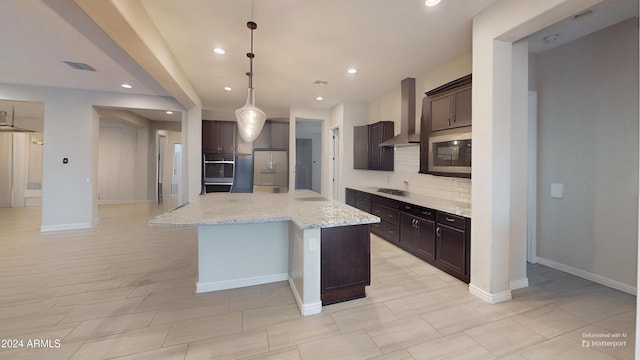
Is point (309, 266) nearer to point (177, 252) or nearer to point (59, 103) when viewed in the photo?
point (177, 252)

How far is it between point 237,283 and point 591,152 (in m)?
4.09

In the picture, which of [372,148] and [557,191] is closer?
[557,191]

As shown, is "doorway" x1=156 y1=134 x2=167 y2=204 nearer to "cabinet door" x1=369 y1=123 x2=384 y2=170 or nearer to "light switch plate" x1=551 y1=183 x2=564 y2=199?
"cabinet door" x1=369 y1=123 x2=384 y2=170

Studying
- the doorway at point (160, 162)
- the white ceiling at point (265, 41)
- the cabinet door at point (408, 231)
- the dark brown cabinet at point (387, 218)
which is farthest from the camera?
the doorway at point (160, 162)

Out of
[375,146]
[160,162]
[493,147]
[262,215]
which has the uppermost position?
[375,146]

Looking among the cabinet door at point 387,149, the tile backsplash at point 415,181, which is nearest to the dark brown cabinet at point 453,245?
the tile backsplash at point 415,181

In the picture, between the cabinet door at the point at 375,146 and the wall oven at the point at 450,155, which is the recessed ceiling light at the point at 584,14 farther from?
the cabinet door at the point at 375,146

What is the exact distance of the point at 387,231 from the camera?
4.13 metres

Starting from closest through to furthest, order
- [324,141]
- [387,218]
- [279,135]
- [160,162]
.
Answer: [387,218] < [324,141] < [279,135] < [160,162]

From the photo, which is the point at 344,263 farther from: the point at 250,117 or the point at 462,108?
the point at 462,108

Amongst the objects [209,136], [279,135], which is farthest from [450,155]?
[209,136]

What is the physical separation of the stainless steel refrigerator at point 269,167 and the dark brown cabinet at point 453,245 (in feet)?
→ 15.2

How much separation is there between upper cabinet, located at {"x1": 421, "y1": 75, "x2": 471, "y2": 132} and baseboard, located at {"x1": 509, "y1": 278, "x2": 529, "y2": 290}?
1.75 metres

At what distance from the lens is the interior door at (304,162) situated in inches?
379
